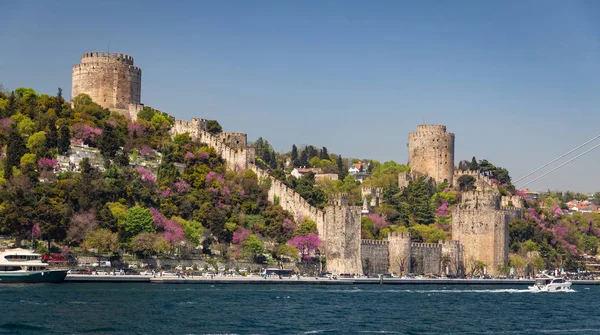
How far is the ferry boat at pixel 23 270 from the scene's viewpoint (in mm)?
71250

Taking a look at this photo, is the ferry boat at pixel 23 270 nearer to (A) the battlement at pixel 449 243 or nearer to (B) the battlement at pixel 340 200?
(B) the battlement at pixel 340 200

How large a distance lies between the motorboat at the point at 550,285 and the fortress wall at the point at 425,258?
29.1 ft

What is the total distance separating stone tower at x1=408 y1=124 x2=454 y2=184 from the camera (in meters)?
122

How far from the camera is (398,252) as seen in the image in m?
89.6

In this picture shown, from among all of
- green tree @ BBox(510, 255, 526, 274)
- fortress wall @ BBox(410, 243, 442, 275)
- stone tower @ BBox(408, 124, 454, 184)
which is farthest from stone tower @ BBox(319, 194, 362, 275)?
stone tower @ BBox(408, 124, 454, 184)

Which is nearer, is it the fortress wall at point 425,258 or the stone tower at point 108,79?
the fortress wall at point 425,258

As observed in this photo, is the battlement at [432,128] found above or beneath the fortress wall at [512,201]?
above

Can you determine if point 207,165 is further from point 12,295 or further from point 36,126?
point 12,295

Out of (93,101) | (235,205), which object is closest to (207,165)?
(235,205)

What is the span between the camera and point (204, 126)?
10444cm

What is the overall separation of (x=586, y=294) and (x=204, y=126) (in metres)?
38.3

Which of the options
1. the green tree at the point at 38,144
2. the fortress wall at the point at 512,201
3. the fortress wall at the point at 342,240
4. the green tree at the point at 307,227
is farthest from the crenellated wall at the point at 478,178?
the green tree at the point at 38,144

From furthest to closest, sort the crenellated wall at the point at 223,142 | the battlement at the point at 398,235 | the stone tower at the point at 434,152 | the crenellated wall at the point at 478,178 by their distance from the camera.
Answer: the stone tower at the point at 434,152 < the crenellated wall at the point at 478,178 < the crenellated wall at the point at 223,142 < the battlement at the point at 398,235

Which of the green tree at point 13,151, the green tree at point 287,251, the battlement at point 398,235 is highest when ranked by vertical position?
the green tree at point 13,151
